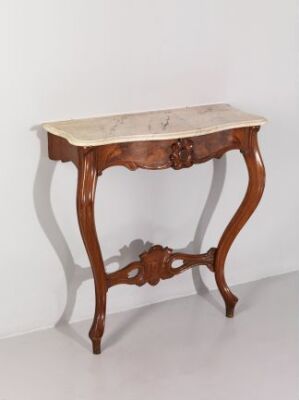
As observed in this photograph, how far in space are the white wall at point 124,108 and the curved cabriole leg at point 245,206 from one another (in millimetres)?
256

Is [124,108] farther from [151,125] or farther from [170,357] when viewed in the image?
[170,357]

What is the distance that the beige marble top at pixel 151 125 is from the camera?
2.67m

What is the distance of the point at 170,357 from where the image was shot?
9.71ft

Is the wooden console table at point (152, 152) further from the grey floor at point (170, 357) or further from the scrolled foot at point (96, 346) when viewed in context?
the grey floor at point (170, 357)

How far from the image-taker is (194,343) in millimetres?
3070

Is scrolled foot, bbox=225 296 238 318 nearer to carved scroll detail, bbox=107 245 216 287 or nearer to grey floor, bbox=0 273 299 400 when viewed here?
grey floor, bbox=0 273 299 400

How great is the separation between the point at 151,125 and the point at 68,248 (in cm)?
69

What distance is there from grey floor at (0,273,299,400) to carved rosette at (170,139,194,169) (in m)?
0.80

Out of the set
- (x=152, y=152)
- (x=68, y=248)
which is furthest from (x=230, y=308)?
(x=152, y=152)

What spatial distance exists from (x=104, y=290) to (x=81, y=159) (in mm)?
580

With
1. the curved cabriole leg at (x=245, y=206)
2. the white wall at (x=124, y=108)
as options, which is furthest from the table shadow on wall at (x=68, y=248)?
the curved cabriole leg at (x=245, y=206)

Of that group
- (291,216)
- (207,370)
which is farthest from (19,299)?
(291,216)

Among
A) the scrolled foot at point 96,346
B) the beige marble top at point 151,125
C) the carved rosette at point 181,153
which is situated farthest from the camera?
the scrolled foot at point 96,346

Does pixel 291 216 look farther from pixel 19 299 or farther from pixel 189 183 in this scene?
pixel 19 299
